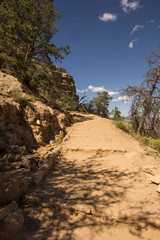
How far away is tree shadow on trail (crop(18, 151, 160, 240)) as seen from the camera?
73.0 inches

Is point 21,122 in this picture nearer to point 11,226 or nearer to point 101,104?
point 11,226

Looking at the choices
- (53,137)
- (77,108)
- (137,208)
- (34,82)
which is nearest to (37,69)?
(34,82)

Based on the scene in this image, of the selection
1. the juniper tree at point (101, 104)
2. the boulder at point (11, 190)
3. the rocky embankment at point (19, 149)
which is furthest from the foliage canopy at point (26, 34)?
the juniper tree at point (101, 104)

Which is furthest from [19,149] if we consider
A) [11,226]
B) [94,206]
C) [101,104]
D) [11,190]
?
[101,104]

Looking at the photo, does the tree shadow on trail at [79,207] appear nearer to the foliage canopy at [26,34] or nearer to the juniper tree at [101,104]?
the foliage canopy at [26,34]

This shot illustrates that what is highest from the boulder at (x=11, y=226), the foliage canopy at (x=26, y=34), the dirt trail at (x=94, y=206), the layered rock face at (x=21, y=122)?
the foliage canopy at (x=26, y=34)

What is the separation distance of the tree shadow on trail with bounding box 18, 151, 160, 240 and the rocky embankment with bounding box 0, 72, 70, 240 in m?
0.32

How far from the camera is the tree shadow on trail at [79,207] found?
1854 mm

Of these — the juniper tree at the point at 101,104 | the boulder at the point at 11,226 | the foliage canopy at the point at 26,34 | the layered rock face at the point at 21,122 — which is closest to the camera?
the boulder at the point at 11,226

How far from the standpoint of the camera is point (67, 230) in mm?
1823

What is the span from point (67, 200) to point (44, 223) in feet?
1.87

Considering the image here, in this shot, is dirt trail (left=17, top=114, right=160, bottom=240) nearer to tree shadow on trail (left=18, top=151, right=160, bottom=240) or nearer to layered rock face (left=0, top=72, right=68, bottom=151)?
tree shadow on trail (left=18, top=151, right=160, bottom=240)

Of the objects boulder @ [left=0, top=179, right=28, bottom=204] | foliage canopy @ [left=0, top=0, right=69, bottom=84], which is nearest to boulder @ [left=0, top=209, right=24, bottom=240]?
boulder @ [left=0, top=179, right=28, bottom=204]

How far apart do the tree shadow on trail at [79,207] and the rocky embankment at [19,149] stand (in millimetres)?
316
